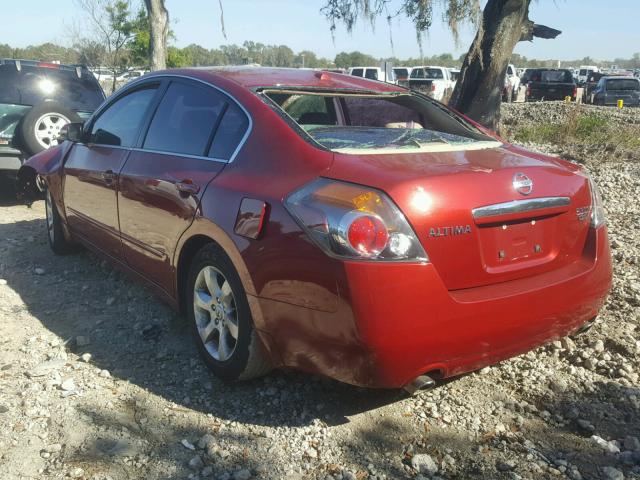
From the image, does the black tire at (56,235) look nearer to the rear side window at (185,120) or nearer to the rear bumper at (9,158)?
the rear side window at (185,120)

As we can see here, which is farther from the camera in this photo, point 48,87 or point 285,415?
point 48,87

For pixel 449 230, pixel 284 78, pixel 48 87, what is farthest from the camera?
pixel 48 87

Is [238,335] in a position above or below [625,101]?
below

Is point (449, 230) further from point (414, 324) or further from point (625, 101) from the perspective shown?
point (625, 101)

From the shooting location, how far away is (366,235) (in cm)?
254

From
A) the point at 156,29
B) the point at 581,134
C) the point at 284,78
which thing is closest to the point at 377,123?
the point at 284,78

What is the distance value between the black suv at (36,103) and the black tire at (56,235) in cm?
157

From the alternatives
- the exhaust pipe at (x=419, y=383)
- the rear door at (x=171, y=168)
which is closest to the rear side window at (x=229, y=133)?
the rear door at (x=171, y=168)

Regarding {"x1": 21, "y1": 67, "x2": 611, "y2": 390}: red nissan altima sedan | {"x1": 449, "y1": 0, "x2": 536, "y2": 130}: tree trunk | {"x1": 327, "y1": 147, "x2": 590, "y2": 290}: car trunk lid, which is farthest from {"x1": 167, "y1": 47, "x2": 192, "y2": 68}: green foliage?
{"x1": 327, "y1": 147, "x2": 590, "y2": 290}: car trunk lid

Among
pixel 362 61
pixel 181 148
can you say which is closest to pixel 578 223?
pixel 181 148

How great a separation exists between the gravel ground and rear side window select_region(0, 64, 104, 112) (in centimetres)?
473

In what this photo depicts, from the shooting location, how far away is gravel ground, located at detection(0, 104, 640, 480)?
9.00ft

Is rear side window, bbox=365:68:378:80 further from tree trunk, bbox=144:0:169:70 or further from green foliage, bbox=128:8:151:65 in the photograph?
tree trunk, bbox=144:0:169:70

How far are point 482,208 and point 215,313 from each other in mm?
1486
